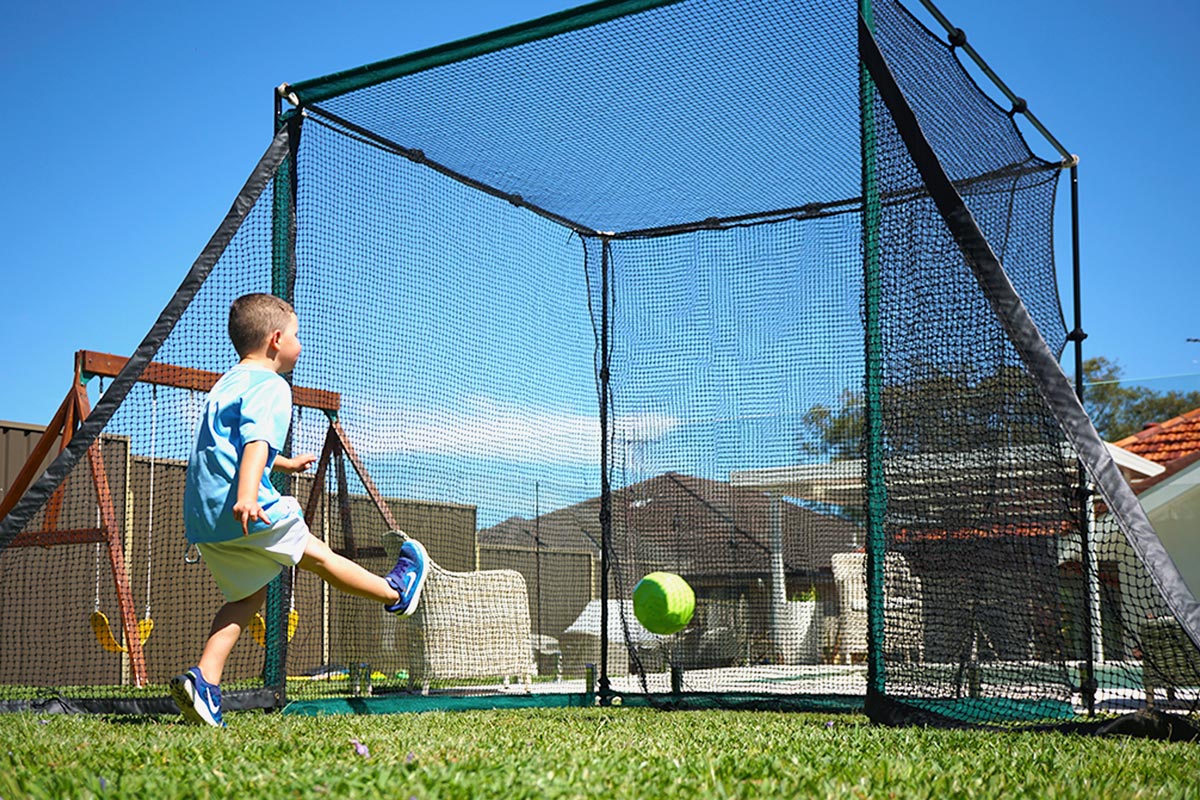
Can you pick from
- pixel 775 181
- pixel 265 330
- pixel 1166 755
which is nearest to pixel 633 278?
pixel 775 181

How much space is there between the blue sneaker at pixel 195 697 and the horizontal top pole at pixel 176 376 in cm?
151

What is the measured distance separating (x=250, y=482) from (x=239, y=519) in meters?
0.12

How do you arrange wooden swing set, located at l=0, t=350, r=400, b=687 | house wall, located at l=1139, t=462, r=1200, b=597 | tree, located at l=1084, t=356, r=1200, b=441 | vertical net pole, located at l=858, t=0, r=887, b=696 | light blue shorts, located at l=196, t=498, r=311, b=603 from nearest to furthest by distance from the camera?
light blue shorts, located at l=196, t=498, r=311, b=603
vertical net pole, located at l=858, t=0, r=887, b=696
wooden swing set, located at l=0, t=350, r=400, b=687
house wall, located at l=1139, t=462, r=1200, b=597
tree, located at l=1084, t=356, r=1200, b=441

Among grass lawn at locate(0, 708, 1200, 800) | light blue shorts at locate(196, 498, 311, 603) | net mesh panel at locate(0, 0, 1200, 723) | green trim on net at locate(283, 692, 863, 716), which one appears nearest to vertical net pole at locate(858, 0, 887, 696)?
net mesh panel at locate(0, 0, 1200, 723)

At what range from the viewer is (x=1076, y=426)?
3428 mm

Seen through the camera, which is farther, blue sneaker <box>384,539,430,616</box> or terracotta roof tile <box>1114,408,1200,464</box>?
terracotta roof tile <box>1114,408,1200,464</box>

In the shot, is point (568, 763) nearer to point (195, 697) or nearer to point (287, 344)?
point (195, 697)

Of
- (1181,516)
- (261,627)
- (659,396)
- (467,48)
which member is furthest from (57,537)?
(1181,516)

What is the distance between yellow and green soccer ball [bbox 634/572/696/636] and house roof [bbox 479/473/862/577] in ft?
1.88

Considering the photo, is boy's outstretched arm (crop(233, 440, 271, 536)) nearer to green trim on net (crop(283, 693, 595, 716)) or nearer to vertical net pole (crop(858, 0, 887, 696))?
green trim on net (crop(283, 693, 595, 716))

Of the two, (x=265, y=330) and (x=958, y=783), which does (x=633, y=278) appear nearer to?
(x=265, y=330)

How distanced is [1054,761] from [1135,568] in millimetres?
1229

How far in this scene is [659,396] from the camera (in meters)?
6.31

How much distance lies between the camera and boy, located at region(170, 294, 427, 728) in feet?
11.6
